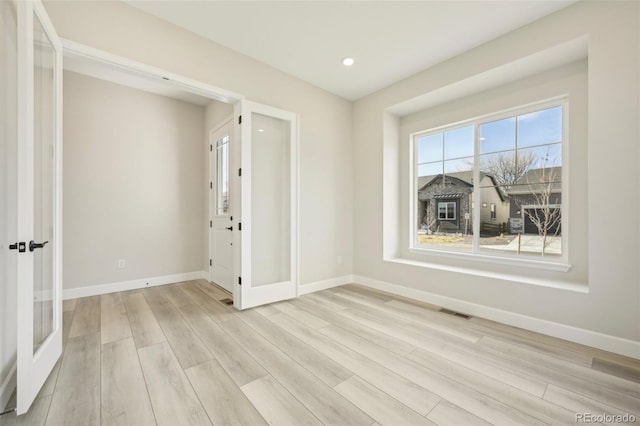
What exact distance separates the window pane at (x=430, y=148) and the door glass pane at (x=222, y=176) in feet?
9.86

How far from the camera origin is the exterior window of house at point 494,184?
9.80 ft

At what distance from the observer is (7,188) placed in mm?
1756

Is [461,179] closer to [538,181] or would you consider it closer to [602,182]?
[538,181]

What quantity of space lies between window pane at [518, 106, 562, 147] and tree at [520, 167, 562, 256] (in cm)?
34

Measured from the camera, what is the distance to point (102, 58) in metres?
2.34

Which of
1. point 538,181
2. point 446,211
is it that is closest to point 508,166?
point 538,181

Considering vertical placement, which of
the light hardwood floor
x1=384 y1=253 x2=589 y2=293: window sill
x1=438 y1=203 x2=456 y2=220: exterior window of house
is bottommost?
the light hardwood floor

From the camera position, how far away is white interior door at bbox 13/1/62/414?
5.08 feet

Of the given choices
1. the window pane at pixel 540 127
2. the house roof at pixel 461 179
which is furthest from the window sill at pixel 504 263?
the window pane at pixel 540 127

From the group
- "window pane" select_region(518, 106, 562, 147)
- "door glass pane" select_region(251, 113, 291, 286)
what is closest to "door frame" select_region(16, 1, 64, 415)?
"door glass pane" select_region(251, 113, 291, 286)

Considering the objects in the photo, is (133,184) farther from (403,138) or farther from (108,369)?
(403,138)

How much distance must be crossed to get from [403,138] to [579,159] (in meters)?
2.15

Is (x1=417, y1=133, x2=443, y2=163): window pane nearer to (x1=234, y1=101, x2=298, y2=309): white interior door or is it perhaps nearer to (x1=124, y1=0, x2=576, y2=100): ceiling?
(x1=124, y1=0, x2=576, y2=100): ceiling

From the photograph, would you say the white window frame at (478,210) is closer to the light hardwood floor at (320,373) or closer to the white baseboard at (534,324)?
the white baseboard at (534,324)
